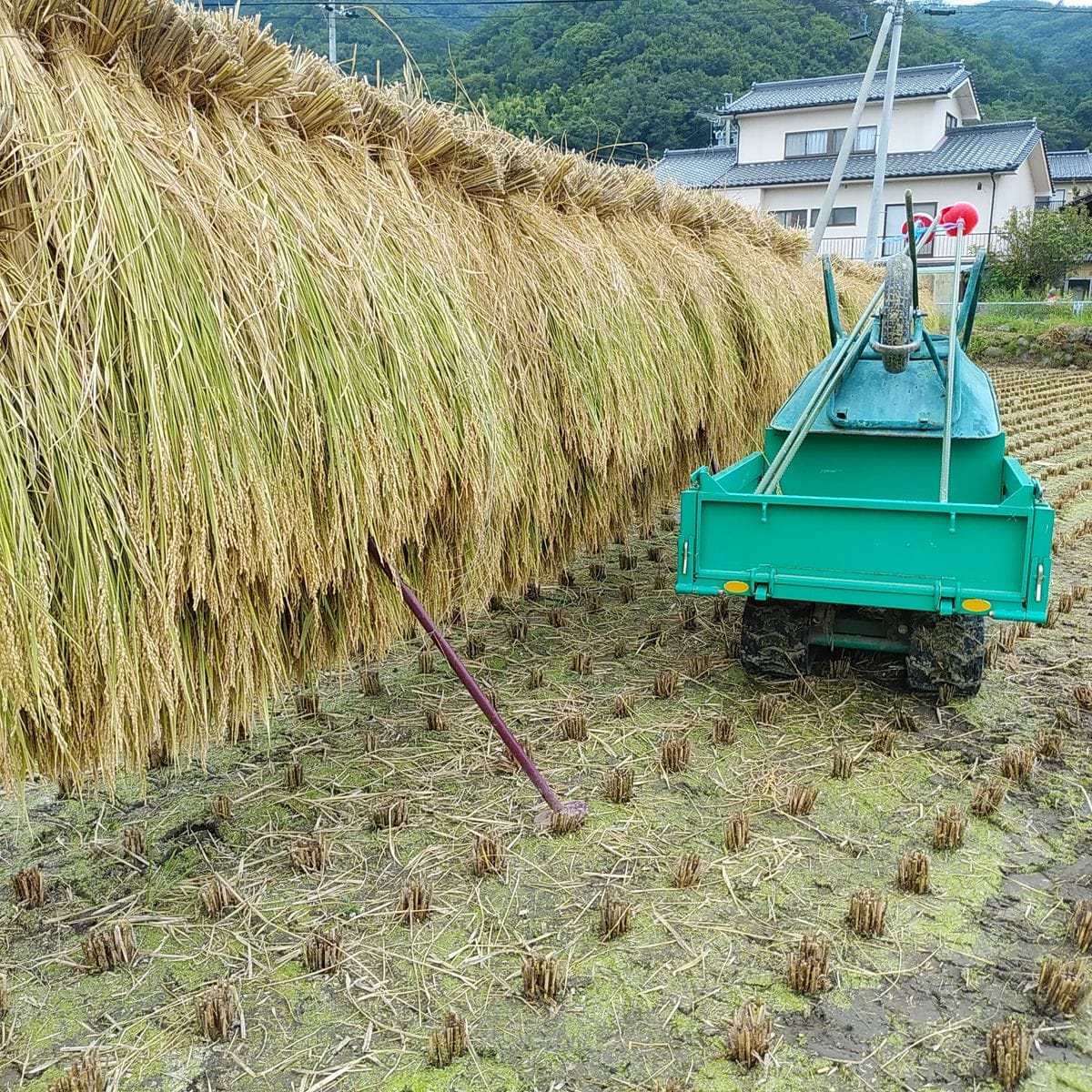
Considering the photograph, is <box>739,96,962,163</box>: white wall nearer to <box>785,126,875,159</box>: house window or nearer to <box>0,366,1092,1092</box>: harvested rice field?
<box>785,126,875,159</box>: house window

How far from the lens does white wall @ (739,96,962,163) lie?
25078 mm

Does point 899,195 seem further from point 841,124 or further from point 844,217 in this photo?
point 841,124

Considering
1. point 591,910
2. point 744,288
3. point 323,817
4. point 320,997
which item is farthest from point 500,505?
point 744,288

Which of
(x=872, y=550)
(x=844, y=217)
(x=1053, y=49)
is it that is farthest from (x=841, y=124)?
(x=1053, y=49)

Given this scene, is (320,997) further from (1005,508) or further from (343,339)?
(1005,508)

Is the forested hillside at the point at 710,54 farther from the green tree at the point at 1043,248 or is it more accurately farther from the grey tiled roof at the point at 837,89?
the green tree at the point at 1043,248

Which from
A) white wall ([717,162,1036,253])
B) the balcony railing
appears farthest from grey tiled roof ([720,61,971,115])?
the balcony railing

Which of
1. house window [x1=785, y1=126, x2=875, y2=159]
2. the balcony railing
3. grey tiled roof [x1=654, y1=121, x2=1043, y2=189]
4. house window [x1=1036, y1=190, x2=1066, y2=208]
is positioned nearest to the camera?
the balcony railing

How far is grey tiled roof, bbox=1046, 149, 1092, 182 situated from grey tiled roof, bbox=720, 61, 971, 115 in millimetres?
8365

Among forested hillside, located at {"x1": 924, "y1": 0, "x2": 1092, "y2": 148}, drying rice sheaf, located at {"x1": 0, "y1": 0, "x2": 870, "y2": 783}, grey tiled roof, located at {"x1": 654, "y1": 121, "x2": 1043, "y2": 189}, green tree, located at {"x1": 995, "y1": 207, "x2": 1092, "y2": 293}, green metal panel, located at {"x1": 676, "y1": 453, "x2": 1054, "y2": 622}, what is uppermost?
forested hillside, located at {"x1": 924, "y1": 0, "x2": 1092, "y2": 148}

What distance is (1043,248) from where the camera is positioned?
68.2 feet

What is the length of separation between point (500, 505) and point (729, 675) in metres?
1.41

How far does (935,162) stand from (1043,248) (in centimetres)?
525

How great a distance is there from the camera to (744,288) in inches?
217
